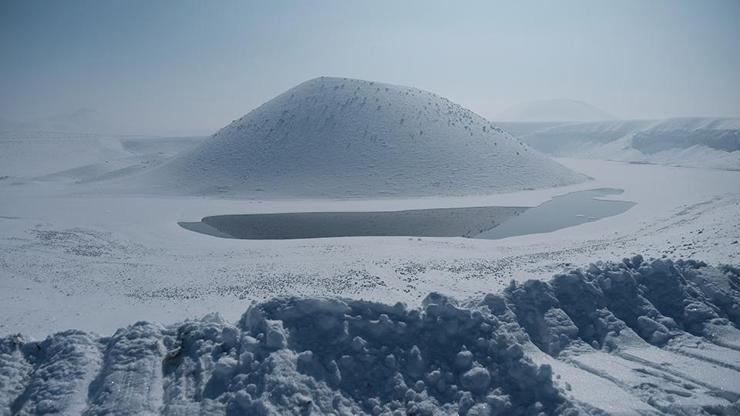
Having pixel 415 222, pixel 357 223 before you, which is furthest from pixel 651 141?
pixel 357 223

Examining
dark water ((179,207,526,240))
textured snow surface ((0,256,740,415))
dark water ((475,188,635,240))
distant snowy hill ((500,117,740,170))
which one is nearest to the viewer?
textured snow surface ((0,256,740,415))

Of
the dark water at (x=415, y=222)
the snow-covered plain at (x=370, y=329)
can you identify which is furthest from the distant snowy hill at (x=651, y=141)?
the snow-covered plain at (x=370, y=329)

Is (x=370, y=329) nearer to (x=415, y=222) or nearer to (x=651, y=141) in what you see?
(x=415, y=222)

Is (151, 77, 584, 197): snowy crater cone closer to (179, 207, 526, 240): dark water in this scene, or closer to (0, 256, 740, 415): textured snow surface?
(179, 207, 526, 240): dark water

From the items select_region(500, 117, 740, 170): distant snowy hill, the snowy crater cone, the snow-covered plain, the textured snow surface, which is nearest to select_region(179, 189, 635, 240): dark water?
the snow-covered plain

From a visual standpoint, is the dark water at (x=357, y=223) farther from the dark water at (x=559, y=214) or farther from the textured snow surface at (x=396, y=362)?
the textured snow surface at (x=396, y=362)

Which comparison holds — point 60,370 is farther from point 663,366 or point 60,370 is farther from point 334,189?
point 334,189

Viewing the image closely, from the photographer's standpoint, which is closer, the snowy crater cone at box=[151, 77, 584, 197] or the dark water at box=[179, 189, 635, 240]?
the dark water at box=[179, 189, 635, 240]

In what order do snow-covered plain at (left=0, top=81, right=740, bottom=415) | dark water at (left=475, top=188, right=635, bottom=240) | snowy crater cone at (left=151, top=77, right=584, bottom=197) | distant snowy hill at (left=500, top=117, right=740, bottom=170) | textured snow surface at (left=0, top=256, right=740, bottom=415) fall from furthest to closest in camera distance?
distant snowy hill at (left=500, top=117, right=740, bottom=170) → snowy crater cone at (left=151, top=77, right=584, bottom=197) → dark water at (left=475, top=188, right=635, bottom=240) → snow-covered plain at (left=0, top=81, right=740, bottom=415) → textured snow surface at (left=0, top=256, right=740, bottom=415)

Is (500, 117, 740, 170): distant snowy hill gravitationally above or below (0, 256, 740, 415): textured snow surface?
above
